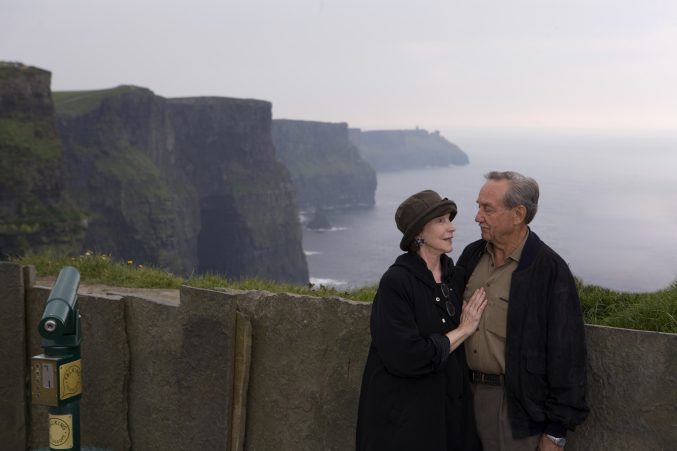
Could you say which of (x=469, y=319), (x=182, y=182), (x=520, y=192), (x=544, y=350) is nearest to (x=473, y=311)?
(x=469, y=319)

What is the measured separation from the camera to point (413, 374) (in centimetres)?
400

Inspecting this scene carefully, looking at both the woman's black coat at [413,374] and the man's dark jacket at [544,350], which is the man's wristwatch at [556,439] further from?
the woman's black coat at [413,374]

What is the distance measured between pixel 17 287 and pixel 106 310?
970 millimetres

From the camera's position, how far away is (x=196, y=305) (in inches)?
233

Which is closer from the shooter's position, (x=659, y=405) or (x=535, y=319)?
(x=535, y=319)

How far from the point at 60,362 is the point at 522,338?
3.08 meters

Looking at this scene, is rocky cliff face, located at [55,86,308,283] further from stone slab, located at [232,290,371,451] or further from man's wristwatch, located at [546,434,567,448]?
man's wristwatch, located at [546,434,567,448]

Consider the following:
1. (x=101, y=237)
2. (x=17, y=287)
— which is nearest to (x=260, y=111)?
(x=101, y=237)

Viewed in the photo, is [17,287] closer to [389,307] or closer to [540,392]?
[389,307]

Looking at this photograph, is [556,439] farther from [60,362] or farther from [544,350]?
[60,362]

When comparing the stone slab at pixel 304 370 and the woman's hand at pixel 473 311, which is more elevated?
the woman's hand at pixel 473 311

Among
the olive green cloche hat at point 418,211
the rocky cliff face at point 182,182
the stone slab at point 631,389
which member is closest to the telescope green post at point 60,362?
the olive green cloche hat at point 418,211

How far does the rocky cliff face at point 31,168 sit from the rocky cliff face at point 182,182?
99.5ft

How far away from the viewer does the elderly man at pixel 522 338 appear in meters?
3.97
